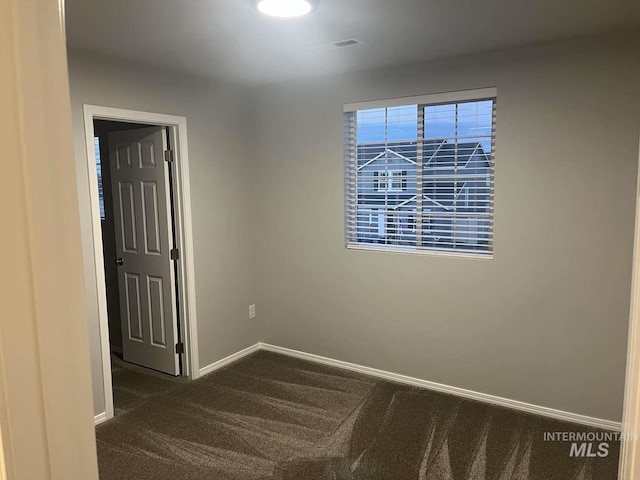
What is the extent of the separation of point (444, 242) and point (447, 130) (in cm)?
83

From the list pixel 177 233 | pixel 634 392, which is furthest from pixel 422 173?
pixel 634 392

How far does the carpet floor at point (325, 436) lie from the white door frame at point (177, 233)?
302 mm

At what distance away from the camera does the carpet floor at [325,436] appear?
8.93 feet

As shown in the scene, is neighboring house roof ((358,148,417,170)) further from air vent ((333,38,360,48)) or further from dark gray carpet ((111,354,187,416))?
dark gray carpet ((111,354,187,416))

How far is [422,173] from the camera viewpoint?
12.0 feet

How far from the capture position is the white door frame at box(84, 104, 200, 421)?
10.3 feet

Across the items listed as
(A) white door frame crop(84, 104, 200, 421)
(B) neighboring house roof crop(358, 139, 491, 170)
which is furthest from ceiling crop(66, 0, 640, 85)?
(B) neighboring house roof crop(358, 139, 491, 170)

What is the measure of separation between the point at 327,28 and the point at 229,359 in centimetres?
293

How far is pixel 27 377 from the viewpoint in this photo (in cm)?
60

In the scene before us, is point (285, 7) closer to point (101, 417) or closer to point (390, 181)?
point (390, 181)

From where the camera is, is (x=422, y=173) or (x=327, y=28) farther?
(x=422, y=173)

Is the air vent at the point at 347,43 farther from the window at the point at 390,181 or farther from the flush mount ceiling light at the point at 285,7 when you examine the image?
the window at the point at 390,181

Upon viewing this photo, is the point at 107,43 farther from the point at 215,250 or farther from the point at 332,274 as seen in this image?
the point at 332,274

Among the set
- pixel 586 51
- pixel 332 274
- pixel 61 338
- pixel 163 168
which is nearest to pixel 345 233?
pixel 332 274
